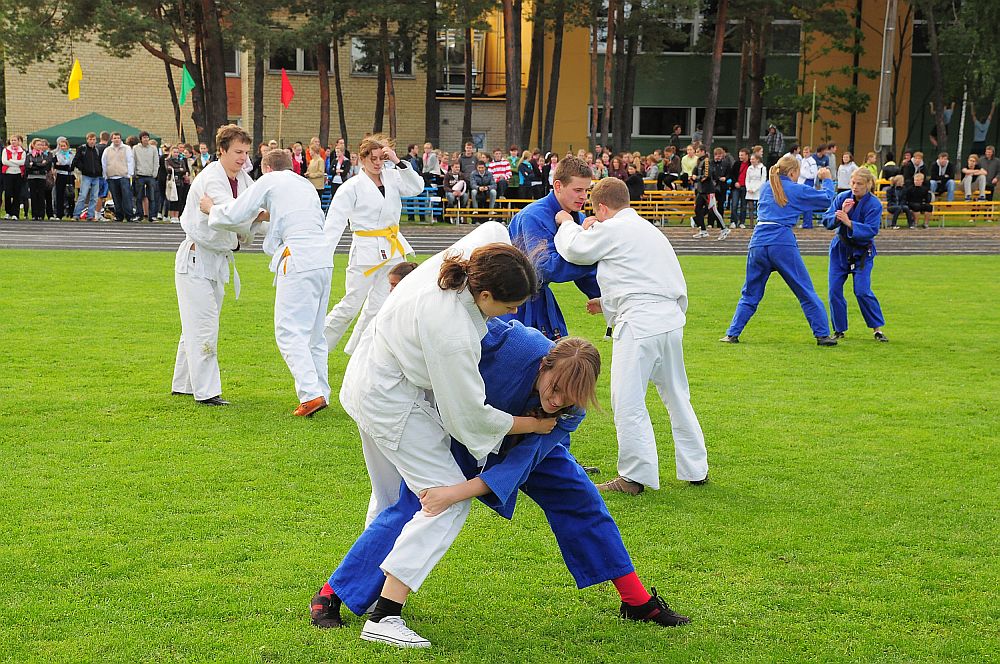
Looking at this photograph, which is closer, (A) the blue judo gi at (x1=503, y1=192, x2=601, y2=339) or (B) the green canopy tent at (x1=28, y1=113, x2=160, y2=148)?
(A) the blue judo gi at (x1=503, y1=192, x2=601, y2=339)

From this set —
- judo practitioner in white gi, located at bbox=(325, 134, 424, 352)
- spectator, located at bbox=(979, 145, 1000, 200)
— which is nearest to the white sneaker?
judo practitioner in white gi, located at bbox=(325, 134, 424, 352)

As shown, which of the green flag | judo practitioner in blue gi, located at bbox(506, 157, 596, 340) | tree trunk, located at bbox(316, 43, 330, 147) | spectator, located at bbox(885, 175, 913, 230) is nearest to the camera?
judo practitioner in blue gi, located at bbox(506, 157, 596, 340)

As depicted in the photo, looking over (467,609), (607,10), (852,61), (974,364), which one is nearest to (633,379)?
(467,609)

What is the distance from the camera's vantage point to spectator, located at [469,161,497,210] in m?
28.2

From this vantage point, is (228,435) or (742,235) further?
(742,235)

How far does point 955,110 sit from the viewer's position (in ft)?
157

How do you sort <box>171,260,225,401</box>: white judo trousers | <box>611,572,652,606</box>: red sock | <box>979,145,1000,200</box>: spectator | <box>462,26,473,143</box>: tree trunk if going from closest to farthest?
<box>611,572,652,606</box>: red sock → <box>171,260,225,401</box>: white judo trousers → <box>979,145,1000,200</box>: spectator → <box>462,26,473,143</box>: tree trunk

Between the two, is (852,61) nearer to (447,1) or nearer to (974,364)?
(447,1)

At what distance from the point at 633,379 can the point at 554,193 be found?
1.35m

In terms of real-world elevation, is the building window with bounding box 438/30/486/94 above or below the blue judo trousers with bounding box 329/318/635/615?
above

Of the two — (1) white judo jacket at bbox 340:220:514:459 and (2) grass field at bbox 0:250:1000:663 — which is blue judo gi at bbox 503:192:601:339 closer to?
(2) grass field at bbox 0:250:1000:663

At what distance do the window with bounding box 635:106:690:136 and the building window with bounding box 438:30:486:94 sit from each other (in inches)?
287

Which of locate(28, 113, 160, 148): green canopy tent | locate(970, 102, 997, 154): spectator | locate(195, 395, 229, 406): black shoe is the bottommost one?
locate(195, 395, 229, 406): black shoe

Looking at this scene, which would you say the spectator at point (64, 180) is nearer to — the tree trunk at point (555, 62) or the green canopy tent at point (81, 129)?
the green canopy tent at point (81, 129)
